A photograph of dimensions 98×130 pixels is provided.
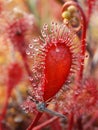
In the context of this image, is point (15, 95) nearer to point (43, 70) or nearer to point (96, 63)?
point (96, 63)

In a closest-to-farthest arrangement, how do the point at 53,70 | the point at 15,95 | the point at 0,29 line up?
the point at 53,70, the point at 0,29, the point at 15,95

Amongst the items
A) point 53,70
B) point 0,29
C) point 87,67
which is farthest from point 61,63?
point 87,67

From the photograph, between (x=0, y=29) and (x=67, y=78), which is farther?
(x=0, y=29)

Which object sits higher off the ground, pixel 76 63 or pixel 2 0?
pixel 2 0

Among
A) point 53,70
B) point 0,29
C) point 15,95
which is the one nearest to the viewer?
point 53,70

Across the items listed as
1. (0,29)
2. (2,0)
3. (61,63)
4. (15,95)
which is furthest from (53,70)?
(15,95)

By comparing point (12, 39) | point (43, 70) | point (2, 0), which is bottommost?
point (43, 70)
